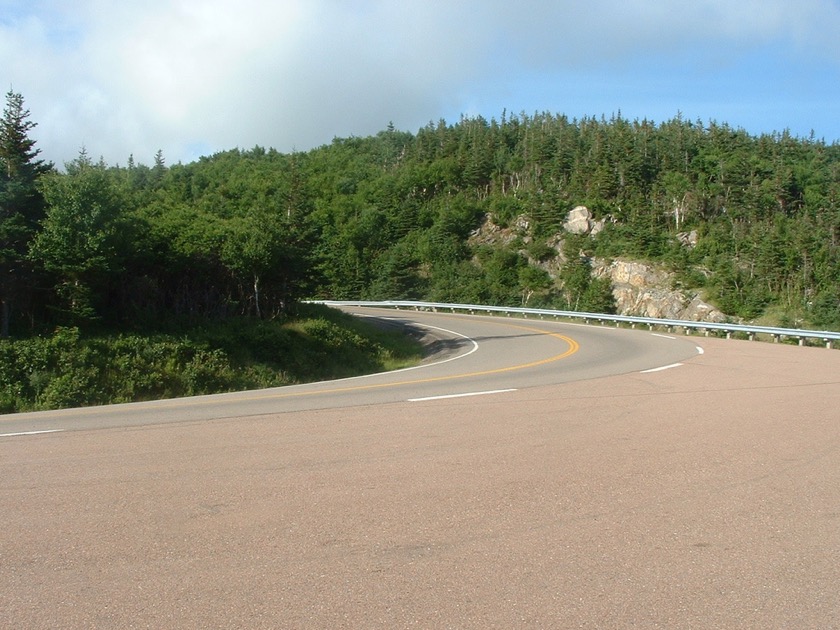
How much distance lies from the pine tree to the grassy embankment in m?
2.09

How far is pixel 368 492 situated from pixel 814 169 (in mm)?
100361

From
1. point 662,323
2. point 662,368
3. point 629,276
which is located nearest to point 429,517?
point 662,368

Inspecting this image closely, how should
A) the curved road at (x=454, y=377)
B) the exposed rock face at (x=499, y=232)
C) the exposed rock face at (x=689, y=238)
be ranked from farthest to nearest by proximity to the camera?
the exposed rock face at (x=499, y=232), the exposed rock face at (x=689, y=238), the curved road at (x=454, y=377)

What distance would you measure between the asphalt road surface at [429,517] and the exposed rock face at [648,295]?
5565 centimetres

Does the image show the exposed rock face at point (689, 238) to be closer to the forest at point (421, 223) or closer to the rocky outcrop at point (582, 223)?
the forest at point (421, 223)

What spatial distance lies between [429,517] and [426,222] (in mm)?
90267

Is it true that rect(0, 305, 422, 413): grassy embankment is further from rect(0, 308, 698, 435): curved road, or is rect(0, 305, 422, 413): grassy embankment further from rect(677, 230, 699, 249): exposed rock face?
rect(677, 230, 699, 249): exposed rock face

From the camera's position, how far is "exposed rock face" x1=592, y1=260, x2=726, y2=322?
65125 mm

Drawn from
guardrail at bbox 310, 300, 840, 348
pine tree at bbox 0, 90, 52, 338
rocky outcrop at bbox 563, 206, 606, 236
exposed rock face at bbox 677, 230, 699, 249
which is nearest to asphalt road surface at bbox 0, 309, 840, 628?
pine tree at bbox 0, 90, 52, 338

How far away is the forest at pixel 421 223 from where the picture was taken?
2461cm

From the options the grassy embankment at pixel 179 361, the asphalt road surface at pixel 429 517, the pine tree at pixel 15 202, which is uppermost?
the pine tree at pixel 15 202

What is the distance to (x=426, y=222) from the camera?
95312mm

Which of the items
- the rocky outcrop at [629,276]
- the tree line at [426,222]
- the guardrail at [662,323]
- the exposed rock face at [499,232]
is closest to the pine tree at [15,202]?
the tree line at [426,222]

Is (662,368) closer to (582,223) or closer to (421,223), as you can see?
(582,223)
